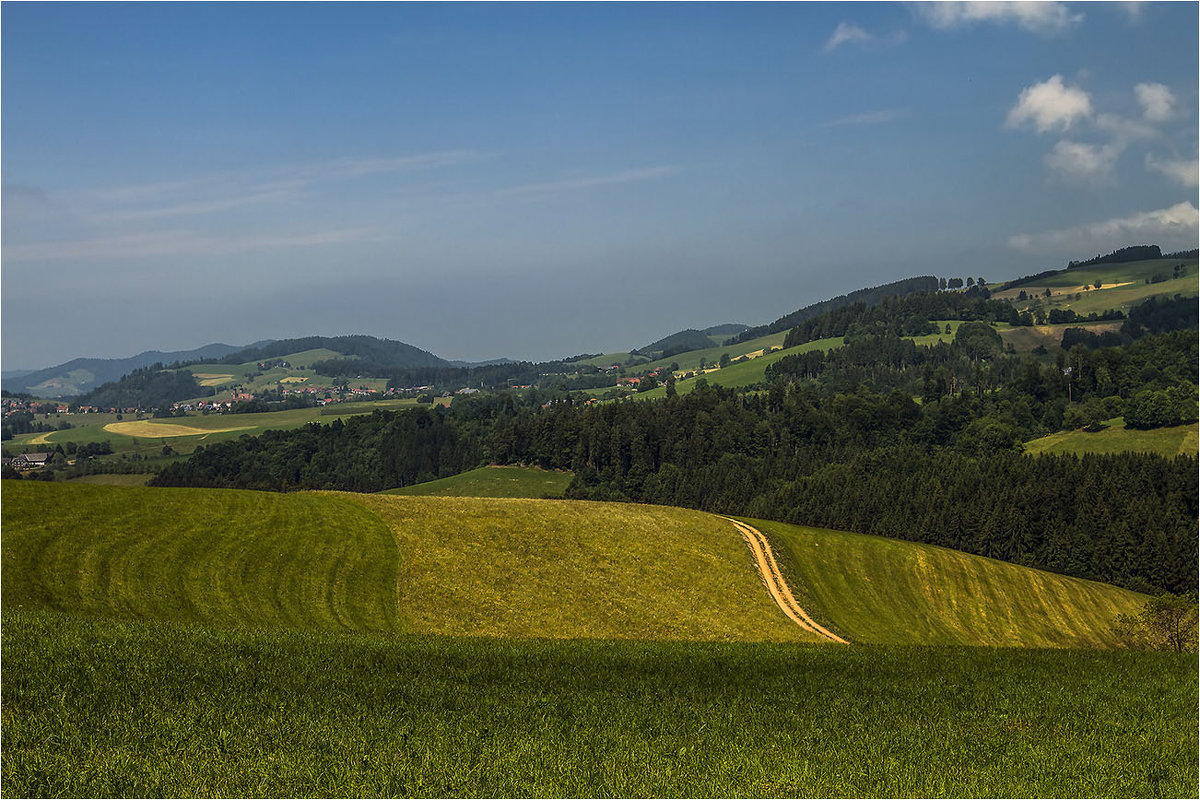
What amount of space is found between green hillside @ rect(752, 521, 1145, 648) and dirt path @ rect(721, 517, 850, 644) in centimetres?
214

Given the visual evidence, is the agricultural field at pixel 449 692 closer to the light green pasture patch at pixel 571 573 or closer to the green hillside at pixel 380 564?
the green hillside at pixel 380 564

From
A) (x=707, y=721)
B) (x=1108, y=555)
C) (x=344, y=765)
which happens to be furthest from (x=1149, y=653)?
(x=1108, y=555)

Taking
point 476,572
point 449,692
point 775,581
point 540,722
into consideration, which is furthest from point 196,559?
point 775,581

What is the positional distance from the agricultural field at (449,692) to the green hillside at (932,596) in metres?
16.4

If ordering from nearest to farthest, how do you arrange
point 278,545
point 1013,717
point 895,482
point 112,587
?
point 1013,717 < point 112,587 < point 278,545 < point 895,482

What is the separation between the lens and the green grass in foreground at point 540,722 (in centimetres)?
1933

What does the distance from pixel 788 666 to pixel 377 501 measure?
53296 mm

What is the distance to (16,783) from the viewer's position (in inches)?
704

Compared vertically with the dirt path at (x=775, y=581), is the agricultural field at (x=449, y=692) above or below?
above

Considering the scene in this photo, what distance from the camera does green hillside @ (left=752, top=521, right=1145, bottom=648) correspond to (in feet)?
260

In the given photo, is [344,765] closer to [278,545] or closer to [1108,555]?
[278,545]

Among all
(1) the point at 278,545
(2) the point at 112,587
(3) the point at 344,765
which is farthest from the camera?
(1) the point at 278,545

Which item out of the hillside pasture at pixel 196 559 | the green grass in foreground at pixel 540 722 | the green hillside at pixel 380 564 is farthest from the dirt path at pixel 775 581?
the green grass in foreground at pixel 540 722

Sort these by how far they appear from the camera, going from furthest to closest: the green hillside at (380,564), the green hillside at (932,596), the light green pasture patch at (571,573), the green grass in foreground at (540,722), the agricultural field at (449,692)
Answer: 1. the green hillside at (932,596)
2. the light green pasture patch at (571,573)
3. the green hillside at (380,564)
4. the agricultural field at (449,692)
5. the green grass in foreground at (540,722)
